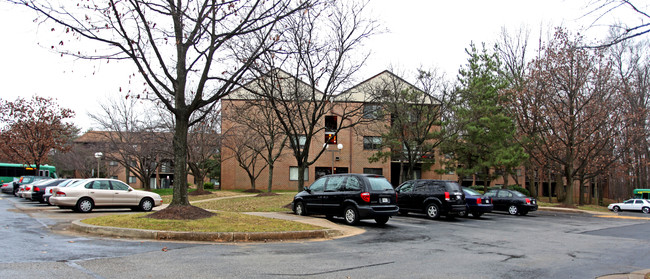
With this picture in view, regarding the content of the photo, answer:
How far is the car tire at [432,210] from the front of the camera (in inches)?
685

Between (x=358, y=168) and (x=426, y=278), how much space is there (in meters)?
41.0

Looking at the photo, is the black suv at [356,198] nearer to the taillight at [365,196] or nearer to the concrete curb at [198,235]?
the taillight at [365,196]

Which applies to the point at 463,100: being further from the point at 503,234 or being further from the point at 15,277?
the point at 15,277

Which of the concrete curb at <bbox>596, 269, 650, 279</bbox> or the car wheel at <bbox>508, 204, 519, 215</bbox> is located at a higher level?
the concrete curb at <bbox>596, 269, 650, 279</bbox>

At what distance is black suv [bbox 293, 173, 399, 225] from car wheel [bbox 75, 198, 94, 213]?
9199 millimetres

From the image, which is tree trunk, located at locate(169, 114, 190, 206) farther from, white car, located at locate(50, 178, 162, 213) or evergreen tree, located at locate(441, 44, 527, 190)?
evergreen tree, located at locate(441, 44, 527, 190)

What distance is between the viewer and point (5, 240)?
907 centimetres

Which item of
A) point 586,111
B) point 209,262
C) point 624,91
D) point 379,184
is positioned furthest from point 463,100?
point 209,262

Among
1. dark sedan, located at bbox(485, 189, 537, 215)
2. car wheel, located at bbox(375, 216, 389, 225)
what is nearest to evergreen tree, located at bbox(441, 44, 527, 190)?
dark sedan, located at bbox(485, 189, 537, 215)

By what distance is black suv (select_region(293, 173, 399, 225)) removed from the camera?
44.4 feet

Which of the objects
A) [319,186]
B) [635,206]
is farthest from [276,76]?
[635,206]

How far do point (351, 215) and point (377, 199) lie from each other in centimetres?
100

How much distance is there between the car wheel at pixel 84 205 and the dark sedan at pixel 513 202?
59.9 ft

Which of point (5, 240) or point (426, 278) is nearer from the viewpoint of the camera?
point (426, 278)
